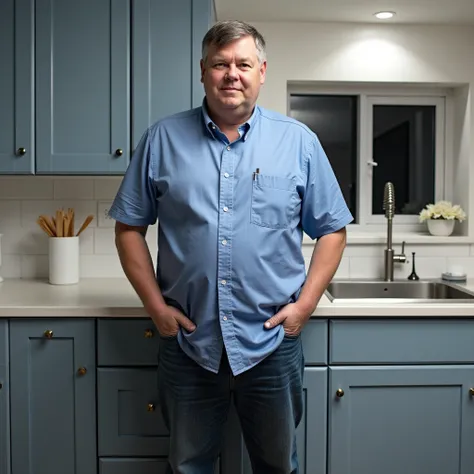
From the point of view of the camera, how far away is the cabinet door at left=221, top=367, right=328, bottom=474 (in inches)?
89.4

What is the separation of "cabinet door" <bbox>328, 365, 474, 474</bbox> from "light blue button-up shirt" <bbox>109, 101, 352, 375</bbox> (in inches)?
20.0

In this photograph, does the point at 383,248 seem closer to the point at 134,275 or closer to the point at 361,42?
the point at 361,42

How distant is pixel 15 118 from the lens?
8.21 ft

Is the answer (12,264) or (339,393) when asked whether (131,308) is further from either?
(12,264)

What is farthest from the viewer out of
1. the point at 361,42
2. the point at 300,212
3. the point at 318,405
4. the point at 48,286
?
the point at 361,42

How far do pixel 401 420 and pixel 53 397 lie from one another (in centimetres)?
120

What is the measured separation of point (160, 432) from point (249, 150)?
104 centimetres

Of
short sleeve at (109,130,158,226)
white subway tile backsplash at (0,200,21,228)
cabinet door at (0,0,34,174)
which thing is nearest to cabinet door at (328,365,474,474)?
short sleeve at (109,130,158,226)

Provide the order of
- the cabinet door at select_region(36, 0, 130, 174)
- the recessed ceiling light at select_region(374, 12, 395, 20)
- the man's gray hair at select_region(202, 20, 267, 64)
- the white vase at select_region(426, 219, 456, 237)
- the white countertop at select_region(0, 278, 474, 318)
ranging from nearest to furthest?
1. the man's gray hair at select_region(202, 20, 267, 64)
2. the white countertop at select_region(0, 278, 474, 318)
3. the cabinet door at select_region(36, 0, 130, 174)
4. the recessed ceiling light at select_region(374, 12, 395, 20)
5. the white vase at select_region(426, 219, 456, 237)

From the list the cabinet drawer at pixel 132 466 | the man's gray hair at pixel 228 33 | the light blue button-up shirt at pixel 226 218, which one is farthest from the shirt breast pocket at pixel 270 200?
the cabinet drawer at pixel 132 466

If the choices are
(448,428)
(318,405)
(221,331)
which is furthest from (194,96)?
(448,428)

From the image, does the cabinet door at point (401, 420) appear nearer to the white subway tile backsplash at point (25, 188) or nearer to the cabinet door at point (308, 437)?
the cabinet door at point (308, 437)

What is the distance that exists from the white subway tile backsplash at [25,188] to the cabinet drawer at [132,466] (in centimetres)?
117

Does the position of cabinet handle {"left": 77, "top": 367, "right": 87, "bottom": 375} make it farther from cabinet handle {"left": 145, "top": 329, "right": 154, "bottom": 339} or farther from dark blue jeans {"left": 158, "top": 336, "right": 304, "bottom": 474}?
dark blue jeans {"left": 158, "top": 336, "right": 304, "bottom": 474}
